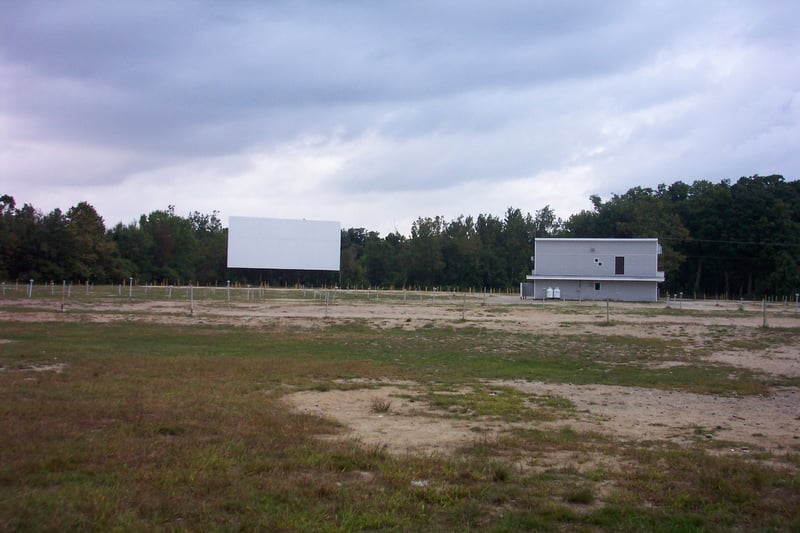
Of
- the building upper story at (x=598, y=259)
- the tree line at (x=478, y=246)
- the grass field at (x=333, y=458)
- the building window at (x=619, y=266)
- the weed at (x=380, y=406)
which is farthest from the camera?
the tree line at (x=478, y=246)

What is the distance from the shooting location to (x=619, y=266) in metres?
78.2

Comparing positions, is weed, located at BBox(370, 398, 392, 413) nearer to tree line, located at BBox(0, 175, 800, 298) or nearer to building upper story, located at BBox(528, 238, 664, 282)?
building upper story, located at BBox(528, 238, 664, 282)

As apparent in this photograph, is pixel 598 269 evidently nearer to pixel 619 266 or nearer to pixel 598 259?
pixel 598 259

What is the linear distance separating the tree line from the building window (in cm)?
1819

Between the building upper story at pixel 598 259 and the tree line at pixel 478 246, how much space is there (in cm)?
1755

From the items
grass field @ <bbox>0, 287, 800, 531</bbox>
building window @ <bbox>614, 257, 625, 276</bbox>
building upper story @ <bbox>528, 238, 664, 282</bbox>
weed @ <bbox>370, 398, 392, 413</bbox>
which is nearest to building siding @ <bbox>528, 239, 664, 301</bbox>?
building upper story @ <bbox>528, 238, 664, 282</bbox>

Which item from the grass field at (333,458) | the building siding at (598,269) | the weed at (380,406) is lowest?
the weed at (380,406)

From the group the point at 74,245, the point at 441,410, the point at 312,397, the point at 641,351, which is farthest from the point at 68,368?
the point at 74,245

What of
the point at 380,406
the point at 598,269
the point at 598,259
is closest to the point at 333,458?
the point at 380,406

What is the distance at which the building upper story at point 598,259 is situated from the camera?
253 feet

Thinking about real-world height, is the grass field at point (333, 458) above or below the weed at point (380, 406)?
above

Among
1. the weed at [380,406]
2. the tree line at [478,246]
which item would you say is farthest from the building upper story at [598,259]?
the weed at [380,406]

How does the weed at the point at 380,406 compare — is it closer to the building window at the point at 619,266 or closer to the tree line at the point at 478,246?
the building window at the point at 619,266

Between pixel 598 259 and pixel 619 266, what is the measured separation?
261 centimetres
